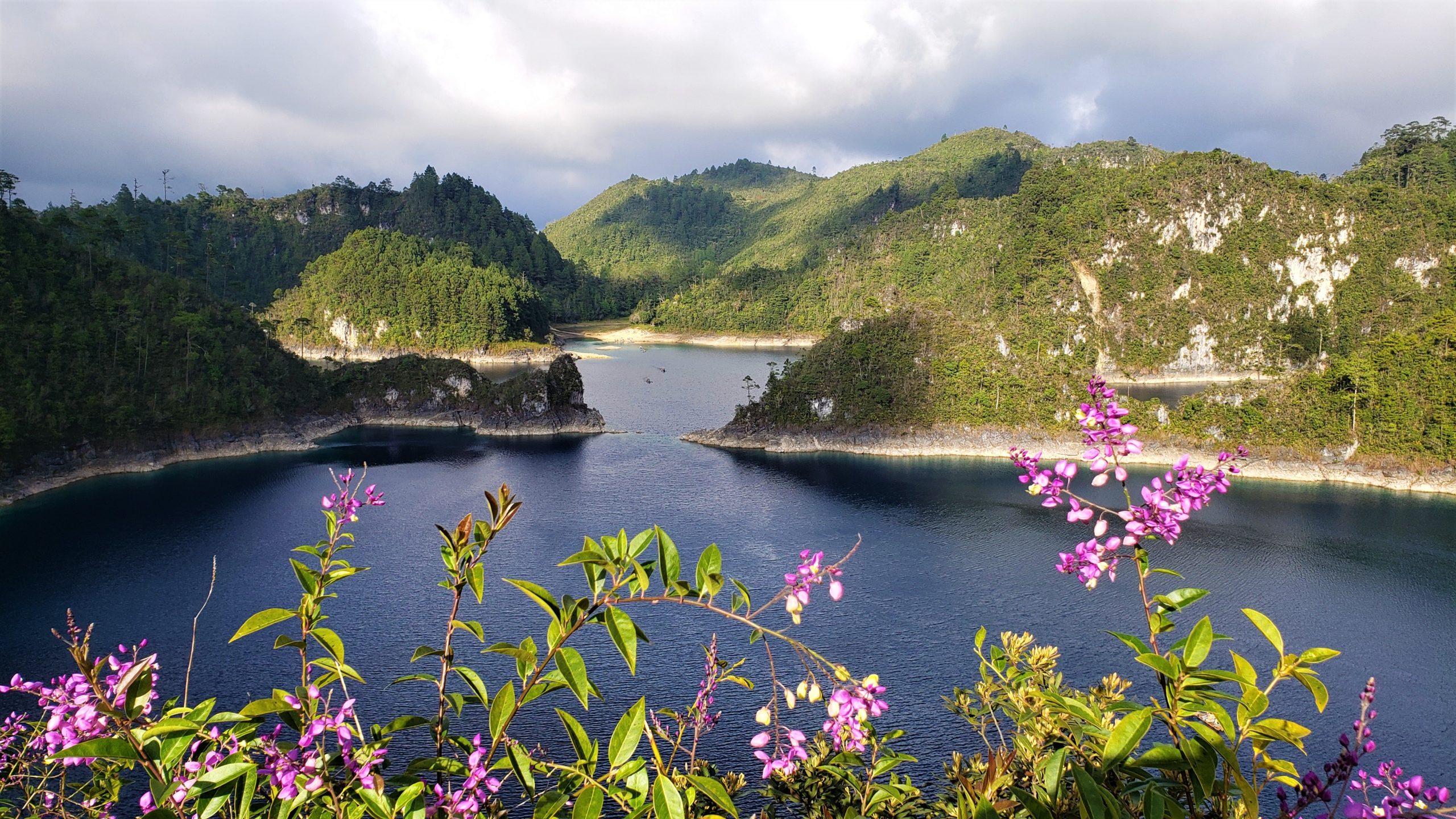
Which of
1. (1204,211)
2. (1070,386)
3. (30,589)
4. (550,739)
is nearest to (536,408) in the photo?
(30,589)

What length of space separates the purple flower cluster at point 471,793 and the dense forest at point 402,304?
8622 cm

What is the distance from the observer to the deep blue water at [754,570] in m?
17.4

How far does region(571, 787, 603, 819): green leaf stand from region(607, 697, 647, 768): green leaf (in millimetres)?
115

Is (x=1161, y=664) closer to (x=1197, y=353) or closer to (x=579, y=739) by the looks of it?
(x=579, y=739)

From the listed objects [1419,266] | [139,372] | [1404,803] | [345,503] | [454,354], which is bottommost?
[454,354]

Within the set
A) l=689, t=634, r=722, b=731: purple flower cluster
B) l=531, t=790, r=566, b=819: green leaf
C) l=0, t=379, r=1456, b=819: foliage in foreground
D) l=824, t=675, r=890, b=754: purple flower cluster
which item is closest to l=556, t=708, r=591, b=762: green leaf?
l=0, t=379, r=1456, b=819: foliage in foreground

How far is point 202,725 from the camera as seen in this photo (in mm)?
2230

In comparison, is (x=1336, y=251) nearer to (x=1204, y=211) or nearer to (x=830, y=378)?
(x=1204, y=211)

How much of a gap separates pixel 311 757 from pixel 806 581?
1.52m

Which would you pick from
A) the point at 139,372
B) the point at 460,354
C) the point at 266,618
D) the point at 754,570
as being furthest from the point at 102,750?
the point at 460,354

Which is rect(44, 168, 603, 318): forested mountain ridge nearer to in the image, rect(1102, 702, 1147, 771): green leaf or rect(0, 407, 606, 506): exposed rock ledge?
Answer: rect(0, 407, 606, 506): exposed rock ledge

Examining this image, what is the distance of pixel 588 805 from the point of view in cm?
190

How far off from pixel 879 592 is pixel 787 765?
21249 millimetres

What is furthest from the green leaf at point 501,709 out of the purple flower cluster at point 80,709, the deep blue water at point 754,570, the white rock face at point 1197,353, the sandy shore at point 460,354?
the sandy shore at point 460,354
